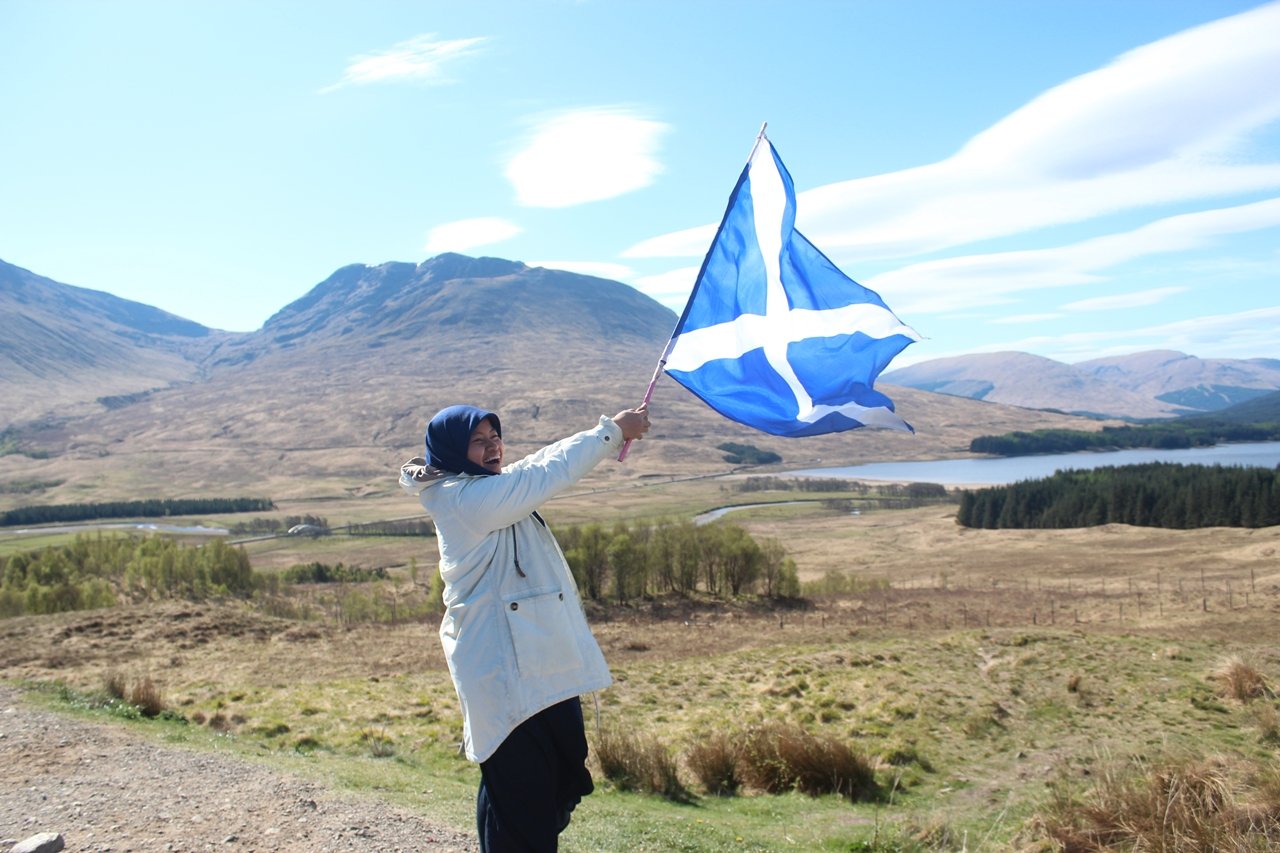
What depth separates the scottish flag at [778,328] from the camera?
714 centimetres

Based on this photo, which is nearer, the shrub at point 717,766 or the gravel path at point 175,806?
the gravel path at point 175,806

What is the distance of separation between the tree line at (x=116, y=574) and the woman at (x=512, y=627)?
4301 cm

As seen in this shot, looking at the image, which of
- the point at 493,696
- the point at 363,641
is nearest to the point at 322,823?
the point at 493,696

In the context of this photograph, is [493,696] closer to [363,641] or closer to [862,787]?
[862,787]

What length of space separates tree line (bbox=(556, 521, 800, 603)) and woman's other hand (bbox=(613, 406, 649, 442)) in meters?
44.1

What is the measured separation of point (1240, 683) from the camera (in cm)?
1489

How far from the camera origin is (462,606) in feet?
13.9

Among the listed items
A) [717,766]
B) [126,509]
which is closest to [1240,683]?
[717,766]

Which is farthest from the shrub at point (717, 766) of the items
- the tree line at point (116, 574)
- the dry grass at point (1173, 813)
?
the tree line at point (116, 574)

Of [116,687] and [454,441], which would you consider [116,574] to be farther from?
[454,441]

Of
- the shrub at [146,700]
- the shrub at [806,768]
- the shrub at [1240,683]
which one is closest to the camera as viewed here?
the shrub at [806,768]

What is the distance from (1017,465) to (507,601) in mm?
192572

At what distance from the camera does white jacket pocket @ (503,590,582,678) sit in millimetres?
4176

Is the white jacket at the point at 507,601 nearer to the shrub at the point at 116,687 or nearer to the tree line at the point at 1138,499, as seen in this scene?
the shrub at the point at 116,687
